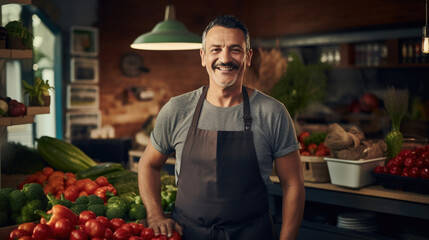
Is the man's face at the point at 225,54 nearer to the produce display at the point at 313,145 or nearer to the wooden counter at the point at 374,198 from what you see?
the wooden counter at the point at 374,198

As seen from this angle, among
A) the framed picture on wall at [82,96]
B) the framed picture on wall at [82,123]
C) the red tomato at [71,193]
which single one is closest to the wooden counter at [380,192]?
the red tomato at [71,193]

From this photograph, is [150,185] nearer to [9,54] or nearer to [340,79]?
[9,54]

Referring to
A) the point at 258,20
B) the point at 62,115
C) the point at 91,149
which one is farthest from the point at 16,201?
the point at 258,20

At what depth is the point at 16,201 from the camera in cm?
208

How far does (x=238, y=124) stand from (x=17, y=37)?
4.18ft

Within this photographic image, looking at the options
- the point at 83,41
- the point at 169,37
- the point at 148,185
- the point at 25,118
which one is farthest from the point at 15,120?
the point at 83,41

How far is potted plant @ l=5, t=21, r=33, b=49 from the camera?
2.37 m

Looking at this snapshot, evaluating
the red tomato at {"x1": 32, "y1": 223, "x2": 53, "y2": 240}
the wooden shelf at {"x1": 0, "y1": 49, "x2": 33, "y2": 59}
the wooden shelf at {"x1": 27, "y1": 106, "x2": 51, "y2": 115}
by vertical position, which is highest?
the wooden shelf at {"x1": 0, "y1": 49, "x2": 33, "y2": 59}

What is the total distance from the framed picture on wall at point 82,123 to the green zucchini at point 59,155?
2964mm

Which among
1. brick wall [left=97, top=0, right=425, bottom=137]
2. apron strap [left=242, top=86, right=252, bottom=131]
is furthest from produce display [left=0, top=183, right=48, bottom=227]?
brick wall [left=97, top=0, right=425, bottom=137]

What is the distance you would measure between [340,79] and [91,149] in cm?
460

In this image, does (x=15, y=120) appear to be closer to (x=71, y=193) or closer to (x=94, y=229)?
(x=71, y=193)

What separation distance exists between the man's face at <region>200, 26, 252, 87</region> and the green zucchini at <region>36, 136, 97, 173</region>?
1.74m

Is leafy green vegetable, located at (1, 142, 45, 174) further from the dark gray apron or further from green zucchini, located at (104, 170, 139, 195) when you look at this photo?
the dark gray apron
